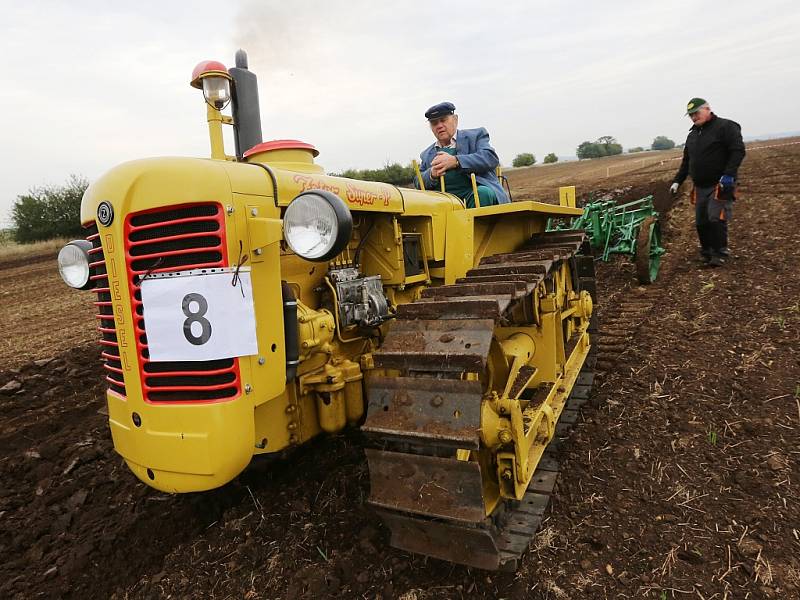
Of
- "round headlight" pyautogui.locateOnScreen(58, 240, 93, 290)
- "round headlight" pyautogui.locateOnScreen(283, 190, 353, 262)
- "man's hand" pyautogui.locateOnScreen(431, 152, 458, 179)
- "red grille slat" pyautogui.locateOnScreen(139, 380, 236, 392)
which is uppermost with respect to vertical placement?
"man's hand" pyautogui.locateOnScreen(431, 152, 458, 179)

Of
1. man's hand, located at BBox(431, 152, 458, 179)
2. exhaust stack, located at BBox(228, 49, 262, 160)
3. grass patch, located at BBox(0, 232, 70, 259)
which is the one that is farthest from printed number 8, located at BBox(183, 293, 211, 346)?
grass patch, located at BBox(0, 232, 70, 259)

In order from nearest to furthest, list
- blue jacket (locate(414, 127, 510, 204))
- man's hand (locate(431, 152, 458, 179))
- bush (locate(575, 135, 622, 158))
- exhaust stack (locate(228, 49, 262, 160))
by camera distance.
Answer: exhaust stack (locate(228, 49, 262, 160)), man's hand (locate(431, 152, 458, 179)), blue jacket (locate(414, 127, 510, 204)), bush (locate(575, 135, 622, 158))

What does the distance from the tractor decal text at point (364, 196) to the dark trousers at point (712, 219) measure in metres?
5.36

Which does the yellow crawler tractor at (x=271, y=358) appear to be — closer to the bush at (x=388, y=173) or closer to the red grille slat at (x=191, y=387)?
the red grille slat at (x=191, y=387)

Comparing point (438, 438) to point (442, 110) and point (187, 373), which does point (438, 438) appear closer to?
point (187, 373)

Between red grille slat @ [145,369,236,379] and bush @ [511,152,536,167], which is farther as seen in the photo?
bush @ [511,152,536,167]

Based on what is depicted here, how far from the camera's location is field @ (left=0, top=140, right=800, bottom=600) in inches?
94.7

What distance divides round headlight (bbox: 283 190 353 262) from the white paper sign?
0.29 metres

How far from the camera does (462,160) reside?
4371mm

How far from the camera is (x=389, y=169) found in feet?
86.6

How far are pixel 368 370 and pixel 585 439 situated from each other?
155cm

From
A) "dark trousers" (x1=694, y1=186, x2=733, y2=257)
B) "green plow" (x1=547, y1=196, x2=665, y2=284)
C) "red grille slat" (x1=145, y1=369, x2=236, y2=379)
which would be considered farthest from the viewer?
"green plow" (x1=547, y1=196, x2=665, y2=284)

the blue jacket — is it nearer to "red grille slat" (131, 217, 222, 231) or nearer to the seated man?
the seated man

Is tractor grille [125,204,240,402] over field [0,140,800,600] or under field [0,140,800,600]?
over
